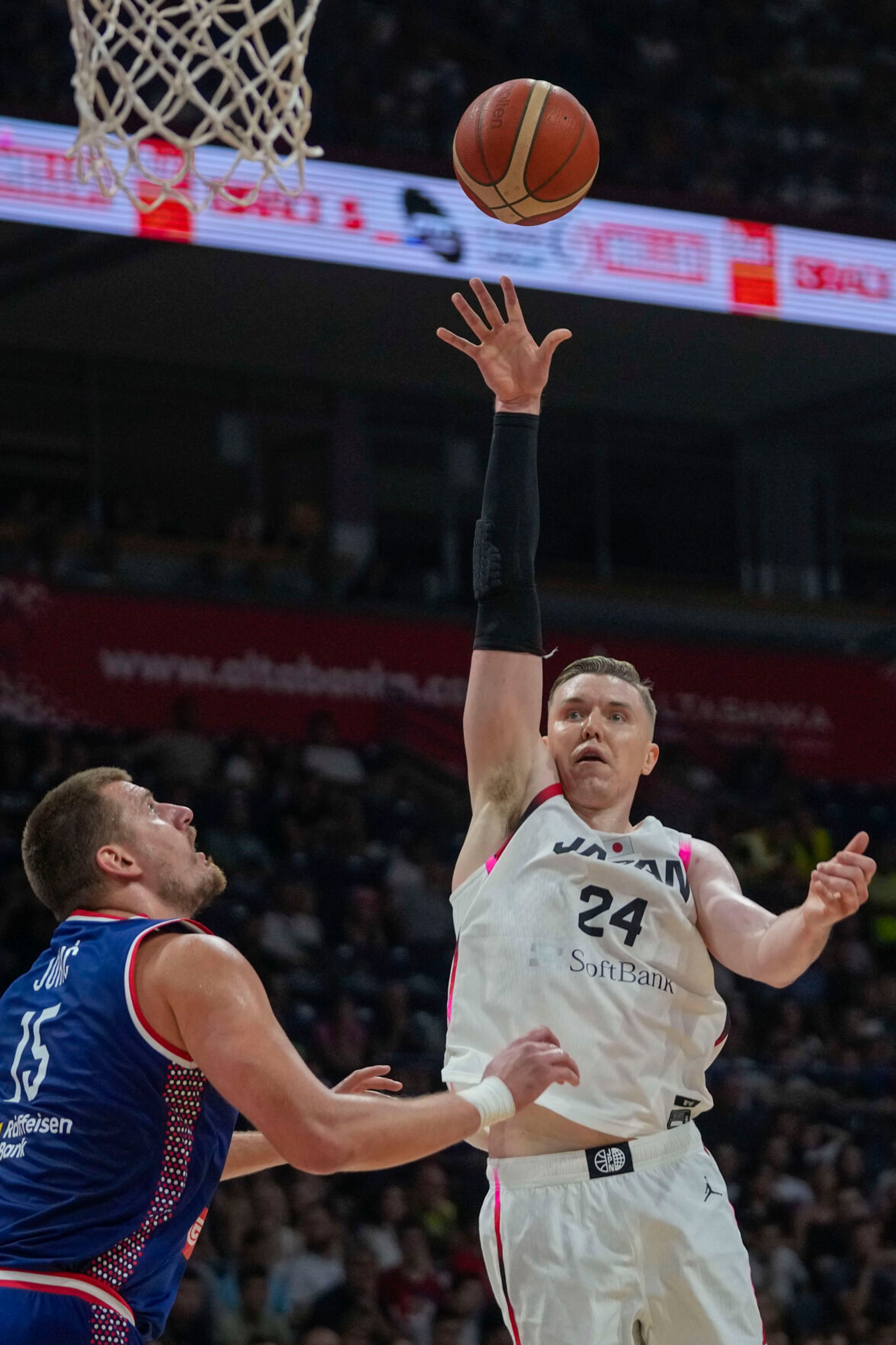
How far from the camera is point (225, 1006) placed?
3170 millimetres

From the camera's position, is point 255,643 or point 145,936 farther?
point 255,643

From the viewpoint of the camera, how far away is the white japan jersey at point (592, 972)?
4117 mm

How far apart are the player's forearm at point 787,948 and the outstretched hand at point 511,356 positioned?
4.90ft

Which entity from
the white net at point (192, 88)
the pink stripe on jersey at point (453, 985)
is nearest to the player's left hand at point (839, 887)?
the pink stripe on jersey at point (453, 985)

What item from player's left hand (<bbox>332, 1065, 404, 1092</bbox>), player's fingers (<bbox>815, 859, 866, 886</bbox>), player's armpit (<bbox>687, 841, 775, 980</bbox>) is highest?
player's fingers (<bbox>815, 859, 866, 886</bbox>)

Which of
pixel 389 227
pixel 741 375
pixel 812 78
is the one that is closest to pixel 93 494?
pixel 389 227

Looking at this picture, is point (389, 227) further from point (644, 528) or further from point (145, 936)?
point (145, 936)

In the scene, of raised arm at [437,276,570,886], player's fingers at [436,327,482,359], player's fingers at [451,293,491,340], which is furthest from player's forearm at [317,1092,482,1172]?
player's fingers at [451,293,491,340]

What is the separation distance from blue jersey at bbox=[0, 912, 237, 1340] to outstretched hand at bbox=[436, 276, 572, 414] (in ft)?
5.93

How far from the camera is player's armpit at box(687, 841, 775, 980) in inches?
163

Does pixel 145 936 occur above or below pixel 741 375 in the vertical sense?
below

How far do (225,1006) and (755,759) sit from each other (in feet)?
40.0

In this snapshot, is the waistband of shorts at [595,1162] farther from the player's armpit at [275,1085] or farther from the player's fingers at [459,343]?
the player's fingers at [459,343]

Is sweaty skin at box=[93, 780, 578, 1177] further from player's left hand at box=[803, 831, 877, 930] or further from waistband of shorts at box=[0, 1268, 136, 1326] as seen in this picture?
player's left hand at box=[803, 831, 877, 930]
